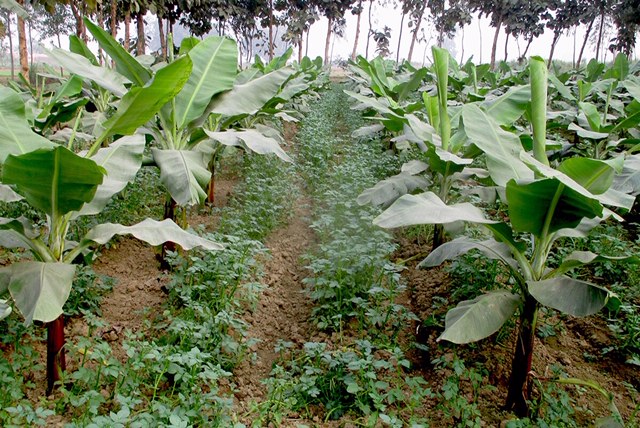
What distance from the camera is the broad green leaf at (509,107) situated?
357cm

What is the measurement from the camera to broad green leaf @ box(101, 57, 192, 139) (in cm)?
218

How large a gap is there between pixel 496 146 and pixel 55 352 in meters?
2.41

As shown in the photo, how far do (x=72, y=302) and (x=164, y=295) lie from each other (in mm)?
592

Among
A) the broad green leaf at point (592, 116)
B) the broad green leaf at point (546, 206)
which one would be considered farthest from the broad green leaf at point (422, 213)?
the broad green leaf at point (592, 116)

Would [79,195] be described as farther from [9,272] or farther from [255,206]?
[255,206]

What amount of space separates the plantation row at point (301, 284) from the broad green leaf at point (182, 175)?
13 millimetres

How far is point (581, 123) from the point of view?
522 centimetres

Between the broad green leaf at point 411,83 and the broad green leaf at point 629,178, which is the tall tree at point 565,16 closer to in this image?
the broad green leaf at point 411,83

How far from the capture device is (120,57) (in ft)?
10.8

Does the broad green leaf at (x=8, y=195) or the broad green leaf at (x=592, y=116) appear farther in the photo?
the broad green leaf at (x=592, y=116)

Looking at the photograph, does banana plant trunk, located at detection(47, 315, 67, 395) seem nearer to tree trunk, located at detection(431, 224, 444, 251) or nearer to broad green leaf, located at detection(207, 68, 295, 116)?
broad green leaf, located at detection(207, 68, 295, 116)

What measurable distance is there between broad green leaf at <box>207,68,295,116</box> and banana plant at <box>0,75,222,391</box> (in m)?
1.00

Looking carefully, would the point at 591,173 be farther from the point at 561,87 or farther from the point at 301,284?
the point at 561,87

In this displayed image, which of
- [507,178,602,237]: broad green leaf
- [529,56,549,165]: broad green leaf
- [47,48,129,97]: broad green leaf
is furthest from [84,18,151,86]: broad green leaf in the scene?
[507,178,602,237]: broad green leaf
